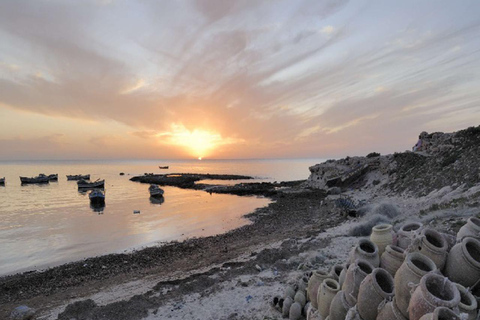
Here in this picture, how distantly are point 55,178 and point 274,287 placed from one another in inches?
3498

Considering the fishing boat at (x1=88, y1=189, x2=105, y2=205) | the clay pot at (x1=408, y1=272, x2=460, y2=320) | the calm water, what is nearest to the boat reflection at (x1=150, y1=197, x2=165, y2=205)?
the calm water

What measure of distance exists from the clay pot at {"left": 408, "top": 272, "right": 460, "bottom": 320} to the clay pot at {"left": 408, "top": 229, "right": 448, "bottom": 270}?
2.85 feet

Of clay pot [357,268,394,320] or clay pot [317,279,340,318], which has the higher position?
clay pot [357,268,394,320]

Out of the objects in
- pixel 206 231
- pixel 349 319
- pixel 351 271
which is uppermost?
pixel 351 271

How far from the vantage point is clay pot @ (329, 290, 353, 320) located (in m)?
4.46

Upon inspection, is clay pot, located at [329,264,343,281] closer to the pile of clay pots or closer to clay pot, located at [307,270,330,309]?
the pile of clay pots

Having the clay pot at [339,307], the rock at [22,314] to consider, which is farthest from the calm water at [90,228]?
the clay pot at [339,307]

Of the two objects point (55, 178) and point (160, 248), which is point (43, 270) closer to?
point (160, 248)

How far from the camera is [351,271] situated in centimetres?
463

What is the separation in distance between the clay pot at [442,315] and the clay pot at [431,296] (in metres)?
0.14

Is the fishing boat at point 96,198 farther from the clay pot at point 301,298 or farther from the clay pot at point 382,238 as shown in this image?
the clay pot at point 382,238

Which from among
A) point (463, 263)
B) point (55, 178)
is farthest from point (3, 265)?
point (55, 178)

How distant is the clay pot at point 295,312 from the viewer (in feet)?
19.5

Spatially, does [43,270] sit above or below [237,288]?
below
